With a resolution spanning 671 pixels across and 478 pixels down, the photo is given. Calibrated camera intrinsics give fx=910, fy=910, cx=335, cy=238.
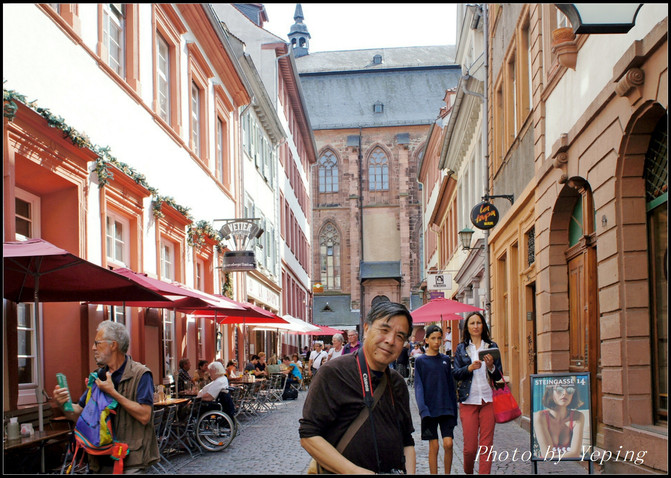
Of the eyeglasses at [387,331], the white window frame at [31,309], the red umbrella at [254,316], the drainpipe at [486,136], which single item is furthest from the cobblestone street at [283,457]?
the eyeglasses at [387,331]

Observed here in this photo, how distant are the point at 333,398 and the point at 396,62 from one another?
255 feet

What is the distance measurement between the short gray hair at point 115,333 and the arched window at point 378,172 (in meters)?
61.6

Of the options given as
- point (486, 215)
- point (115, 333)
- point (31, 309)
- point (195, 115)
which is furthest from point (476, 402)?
point (195, 115)

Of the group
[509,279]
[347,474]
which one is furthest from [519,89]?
[347,474]

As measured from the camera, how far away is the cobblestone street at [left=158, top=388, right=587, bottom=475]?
997 centimetres

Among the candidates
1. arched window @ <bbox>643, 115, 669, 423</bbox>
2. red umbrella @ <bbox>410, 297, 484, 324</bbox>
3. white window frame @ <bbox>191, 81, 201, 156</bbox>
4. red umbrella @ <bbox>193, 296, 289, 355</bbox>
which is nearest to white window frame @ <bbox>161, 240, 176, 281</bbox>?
red umbrella @ <bbox>193, 296, 289, 355</bbox>

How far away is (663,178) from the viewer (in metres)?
7.92

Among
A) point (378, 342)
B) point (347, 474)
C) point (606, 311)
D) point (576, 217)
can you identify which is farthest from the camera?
point (576, 217)

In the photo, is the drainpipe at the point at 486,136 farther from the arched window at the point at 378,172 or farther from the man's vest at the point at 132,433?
the arched window at the point at 378,172

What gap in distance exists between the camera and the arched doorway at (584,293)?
33.9 feet

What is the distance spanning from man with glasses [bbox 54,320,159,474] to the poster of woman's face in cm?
379

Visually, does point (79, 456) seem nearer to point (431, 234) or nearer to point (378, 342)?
point (378, 342)

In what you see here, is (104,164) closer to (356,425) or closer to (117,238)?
(117,238)

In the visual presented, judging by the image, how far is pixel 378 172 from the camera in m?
67.1
